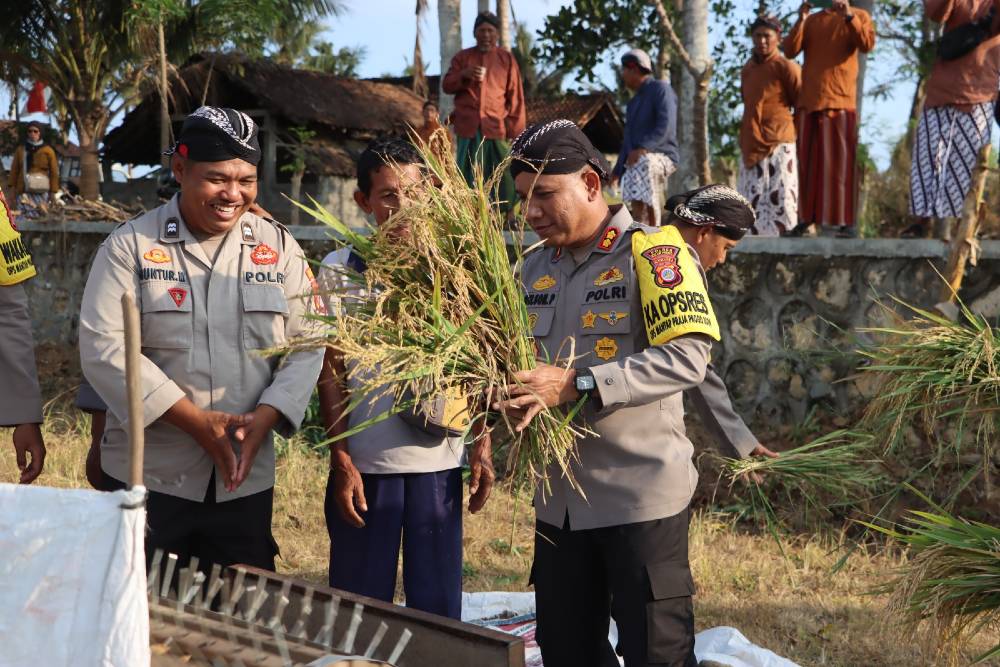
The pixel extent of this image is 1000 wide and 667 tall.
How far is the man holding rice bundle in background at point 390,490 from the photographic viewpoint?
2930 millimetres

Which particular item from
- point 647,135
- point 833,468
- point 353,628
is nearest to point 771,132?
point 647,135

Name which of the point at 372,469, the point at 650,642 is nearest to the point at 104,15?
the point at 372,469

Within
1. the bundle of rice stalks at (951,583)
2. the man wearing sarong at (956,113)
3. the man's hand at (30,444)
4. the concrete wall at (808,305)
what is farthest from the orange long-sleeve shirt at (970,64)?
the man's hand at (30,444)

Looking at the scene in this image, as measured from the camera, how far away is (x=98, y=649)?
1465 millimetres

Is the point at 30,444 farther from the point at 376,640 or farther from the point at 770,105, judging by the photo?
the point at 770,105

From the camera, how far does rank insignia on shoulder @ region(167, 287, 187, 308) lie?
8.63ft

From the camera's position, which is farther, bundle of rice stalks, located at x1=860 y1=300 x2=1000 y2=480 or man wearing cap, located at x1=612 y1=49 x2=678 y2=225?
man wearing cap, located at x1=612 y1=49 x2=678 y2=225

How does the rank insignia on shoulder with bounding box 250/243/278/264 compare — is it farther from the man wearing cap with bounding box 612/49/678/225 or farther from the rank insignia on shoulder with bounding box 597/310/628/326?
the man wearing cap with bounding box 612/49/678/225

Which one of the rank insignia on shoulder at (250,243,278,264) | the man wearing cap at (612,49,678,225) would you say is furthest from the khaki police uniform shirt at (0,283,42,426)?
the man wearing cap at (612,49,678,225)

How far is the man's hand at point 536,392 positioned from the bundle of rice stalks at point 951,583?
0.88 metres

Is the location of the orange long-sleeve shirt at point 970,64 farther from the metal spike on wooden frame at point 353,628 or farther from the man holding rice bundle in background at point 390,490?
the metal spike on wooden frame at point 353,628

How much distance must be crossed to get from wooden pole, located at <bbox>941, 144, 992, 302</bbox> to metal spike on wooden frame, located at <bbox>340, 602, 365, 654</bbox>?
3727 millimetres

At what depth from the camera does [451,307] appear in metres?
2.24

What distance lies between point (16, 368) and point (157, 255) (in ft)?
2.92
